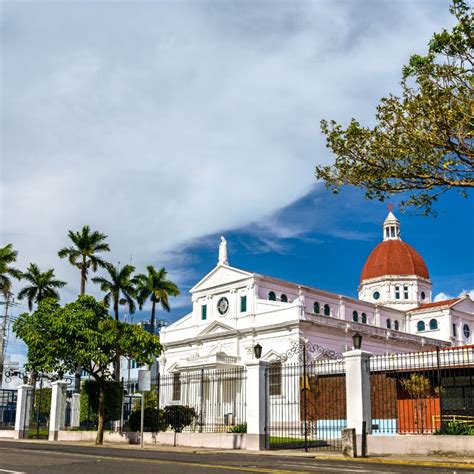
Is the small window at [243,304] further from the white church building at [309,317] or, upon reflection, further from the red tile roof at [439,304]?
the red tile roof at [439,304]

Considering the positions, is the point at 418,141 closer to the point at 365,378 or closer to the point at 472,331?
the point at 365,378

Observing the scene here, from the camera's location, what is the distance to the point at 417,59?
16406 mm

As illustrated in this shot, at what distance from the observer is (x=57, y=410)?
32250mm

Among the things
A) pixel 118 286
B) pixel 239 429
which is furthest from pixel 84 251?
pixel 239 429

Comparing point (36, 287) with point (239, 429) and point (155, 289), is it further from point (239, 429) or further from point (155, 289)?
point (239, 429)

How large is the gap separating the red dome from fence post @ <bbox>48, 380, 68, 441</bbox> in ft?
165

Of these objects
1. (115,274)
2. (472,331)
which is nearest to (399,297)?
(472,331)

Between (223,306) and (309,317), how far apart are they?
10.7m

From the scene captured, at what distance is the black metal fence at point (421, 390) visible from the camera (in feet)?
81.8

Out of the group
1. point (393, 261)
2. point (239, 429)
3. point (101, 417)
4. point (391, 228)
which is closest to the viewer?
point (239, 429)

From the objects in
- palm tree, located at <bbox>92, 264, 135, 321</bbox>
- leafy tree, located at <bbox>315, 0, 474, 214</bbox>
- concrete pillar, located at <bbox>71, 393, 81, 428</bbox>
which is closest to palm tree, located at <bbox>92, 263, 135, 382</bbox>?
palm tree, located at <bbox>92, 264, 135, 321</bbox>

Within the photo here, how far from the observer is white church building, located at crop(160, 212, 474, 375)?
53562 millimetres

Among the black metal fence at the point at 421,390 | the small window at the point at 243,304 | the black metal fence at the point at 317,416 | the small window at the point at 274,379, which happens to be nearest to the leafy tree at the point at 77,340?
the small window at the point at 274,379

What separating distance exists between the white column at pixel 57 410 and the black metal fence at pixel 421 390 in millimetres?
15198
